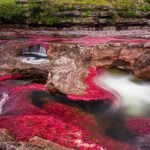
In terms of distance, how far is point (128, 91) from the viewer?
91.4 feet

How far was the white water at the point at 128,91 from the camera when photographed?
23.4 m

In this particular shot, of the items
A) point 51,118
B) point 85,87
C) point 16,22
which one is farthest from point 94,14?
point 51,118

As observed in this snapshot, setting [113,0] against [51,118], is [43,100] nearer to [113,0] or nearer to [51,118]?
[51,118]

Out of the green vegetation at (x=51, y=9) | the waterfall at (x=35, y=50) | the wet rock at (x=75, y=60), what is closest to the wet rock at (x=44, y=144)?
the wet rock at (x=75, y=60)

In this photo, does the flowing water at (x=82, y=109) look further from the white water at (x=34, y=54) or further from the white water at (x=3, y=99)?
the white water at (x=34, y=54)

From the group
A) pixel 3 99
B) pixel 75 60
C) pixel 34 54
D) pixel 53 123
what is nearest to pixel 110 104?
pixel 53 123

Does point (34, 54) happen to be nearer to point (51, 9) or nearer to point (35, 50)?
point (35, 50)

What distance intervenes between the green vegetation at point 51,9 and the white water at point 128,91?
2127 centimetres

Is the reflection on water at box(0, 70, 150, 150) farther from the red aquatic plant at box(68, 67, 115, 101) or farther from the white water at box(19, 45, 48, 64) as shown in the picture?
the white water at box(19, 45, 48, 64)

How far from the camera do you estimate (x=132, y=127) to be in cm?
1995

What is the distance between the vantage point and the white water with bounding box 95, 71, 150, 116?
76.7 feet

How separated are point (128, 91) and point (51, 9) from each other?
91.2 ft

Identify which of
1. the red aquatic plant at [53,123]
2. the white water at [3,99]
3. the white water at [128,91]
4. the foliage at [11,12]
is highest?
the foliage at [11,12]

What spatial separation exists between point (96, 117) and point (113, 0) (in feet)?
122
